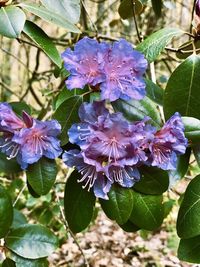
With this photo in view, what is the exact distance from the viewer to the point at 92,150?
84 centimetres

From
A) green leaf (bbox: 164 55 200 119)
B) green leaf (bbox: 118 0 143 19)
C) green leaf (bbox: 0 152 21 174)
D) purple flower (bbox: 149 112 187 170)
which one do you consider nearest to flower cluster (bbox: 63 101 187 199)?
purple flower (bbox: 149 112 187 170)

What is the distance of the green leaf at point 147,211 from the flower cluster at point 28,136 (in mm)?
216

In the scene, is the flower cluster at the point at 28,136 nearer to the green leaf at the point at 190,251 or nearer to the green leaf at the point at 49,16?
the green leaf at the point at 49,16

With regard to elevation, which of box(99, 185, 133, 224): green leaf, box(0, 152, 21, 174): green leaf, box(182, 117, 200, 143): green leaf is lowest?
box(99, 185, 133, 224): green leaf

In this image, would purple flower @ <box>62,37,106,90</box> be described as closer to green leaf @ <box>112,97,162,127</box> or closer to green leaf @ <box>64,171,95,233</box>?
green leaf @ <box>112,97,162,127</box>

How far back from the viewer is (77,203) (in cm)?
104

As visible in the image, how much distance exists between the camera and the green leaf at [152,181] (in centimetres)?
94

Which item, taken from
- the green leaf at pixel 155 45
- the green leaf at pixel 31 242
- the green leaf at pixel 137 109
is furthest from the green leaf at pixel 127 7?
the green leaf at pixel 31 242

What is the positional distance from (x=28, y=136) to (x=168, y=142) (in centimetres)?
27

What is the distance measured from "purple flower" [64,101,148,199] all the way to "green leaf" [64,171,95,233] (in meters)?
0.17

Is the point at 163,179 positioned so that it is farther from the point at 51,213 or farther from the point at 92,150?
the point at 51,213

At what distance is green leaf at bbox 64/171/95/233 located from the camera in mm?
1023

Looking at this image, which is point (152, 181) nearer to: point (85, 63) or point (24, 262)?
point (85, 63)

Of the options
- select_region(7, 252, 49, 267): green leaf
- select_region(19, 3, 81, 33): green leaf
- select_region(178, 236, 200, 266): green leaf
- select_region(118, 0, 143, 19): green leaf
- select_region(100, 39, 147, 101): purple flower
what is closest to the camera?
select_region(100, 39, 147, 101): purple flower
